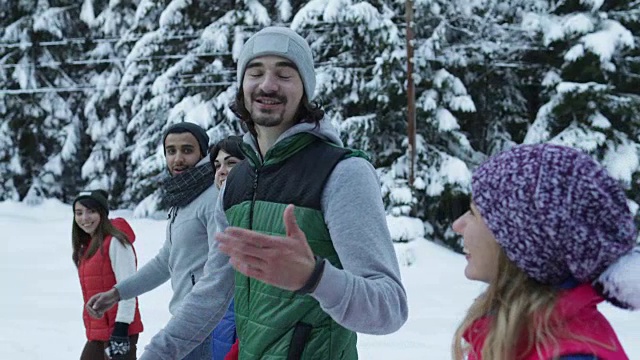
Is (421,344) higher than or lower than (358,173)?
lower

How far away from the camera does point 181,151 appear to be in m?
4.00

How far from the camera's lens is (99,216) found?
4.86 m

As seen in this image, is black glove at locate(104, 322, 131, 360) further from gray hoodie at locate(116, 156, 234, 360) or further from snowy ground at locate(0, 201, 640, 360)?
snowy ground at locate(0, 201, 640, 360)

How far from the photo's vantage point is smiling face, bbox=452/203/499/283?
1.64 m

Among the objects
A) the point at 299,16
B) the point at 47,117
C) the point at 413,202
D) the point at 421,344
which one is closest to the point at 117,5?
the point at 47,117

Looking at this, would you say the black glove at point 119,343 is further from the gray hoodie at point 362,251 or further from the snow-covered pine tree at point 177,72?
the snow-covered pine tree at point 177,72

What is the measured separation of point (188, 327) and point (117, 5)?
18.2 metres

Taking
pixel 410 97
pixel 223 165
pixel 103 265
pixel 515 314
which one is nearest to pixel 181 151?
pixel 223 165

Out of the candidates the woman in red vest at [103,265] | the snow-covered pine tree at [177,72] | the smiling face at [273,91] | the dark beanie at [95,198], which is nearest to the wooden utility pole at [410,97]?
the snow-covered pine tree at [177,72]

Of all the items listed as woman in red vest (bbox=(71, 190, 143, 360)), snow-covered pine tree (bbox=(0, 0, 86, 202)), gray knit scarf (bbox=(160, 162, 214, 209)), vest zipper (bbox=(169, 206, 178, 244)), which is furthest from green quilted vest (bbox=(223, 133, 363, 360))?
snow-covered pine tree (bbox=(0, 0, 86, 202))

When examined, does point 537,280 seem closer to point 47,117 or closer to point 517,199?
point 517,199

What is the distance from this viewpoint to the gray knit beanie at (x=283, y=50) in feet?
7.45

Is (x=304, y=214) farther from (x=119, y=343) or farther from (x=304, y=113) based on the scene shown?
(x=119, y=343)

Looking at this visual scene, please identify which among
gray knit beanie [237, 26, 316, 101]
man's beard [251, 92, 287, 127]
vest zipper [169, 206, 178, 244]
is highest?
gray knit beanie [237, 26, 316, 101]
